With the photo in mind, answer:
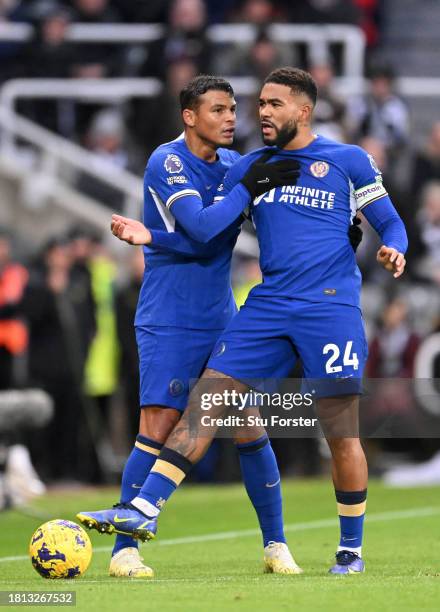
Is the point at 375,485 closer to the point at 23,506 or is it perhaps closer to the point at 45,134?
the point at 23,506

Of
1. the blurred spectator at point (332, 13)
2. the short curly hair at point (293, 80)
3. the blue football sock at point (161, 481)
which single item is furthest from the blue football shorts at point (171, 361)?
the blurred spectator at point (332, 13)

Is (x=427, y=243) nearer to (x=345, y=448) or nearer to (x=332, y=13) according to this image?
(x=332, y=13)

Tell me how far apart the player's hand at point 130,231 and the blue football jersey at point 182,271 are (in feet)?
0.82

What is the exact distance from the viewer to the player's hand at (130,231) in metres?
8.60

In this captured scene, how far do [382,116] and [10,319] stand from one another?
17.4 feet

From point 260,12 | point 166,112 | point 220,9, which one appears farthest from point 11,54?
point 220,9

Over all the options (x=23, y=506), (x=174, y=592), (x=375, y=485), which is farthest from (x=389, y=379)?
(x=174, y=592)

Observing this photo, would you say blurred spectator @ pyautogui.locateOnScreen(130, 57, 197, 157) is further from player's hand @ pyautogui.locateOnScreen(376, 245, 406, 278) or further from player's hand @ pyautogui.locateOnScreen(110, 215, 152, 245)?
player's hand @ pyautogui.locateOnScreen(376, 245, 406, 278)

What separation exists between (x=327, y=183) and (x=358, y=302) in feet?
2.26

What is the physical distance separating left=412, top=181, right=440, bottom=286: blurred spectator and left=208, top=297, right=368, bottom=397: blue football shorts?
30.1ft

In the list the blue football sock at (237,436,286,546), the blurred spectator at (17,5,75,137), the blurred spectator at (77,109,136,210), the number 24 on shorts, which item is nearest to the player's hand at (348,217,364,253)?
the number 24 on shorts

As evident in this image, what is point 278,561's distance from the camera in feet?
29.2

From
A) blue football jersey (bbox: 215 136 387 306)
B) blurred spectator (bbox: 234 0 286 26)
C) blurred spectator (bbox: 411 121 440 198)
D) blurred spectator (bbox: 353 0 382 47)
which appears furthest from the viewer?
blurred spectator (bbox: 353 0 382 47)

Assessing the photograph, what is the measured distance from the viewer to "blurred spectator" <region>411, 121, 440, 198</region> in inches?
713
